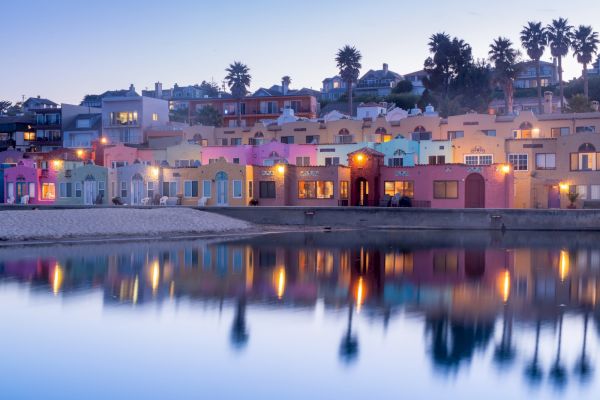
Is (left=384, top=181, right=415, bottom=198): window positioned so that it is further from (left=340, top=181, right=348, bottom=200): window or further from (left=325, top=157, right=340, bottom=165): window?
(left=325, top=157, right=340, bottom=165): window

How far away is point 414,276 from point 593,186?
31.7 m

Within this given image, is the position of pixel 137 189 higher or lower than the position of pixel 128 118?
lower

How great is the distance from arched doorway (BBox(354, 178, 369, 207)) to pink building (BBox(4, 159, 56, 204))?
27.1 metres

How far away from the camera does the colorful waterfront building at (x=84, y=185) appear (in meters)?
63.9

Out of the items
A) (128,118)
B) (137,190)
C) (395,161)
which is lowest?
(137,190)

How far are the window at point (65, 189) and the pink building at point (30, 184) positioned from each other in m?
1.00

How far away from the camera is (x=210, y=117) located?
10238cm

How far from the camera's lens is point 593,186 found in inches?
2293

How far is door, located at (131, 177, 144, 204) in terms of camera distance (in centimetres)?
6306

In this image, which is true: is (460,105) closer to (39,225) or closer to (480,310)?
(39,225)

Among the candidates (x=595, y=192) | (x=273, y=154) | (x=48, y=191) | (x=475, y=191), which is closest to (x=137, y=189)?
(x=48, y=191)

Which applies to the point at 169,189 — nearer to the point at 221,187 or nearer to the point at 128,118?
the point at 221,187

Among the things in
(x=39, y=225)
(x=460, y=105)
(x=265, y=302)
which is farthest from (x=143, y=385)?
(x=460, y=105)

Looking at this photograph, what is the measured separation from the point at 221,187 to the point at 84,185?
12.9m
